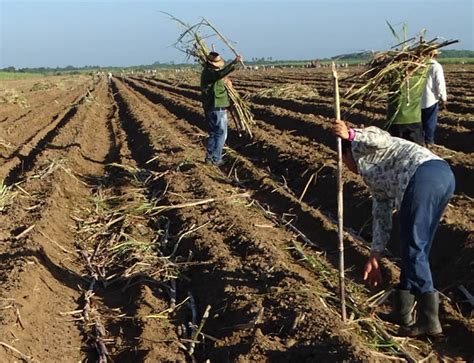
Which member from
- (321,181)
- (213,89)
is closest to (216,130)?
(213,89)

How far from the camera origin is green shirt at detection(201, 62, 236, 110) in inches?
366

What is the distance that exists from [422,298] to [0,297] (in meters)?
3.12

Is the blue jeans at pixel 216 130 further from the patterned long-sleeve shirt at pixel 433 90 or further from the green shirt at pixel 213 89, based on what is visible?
the patterned long-sleeve shirt at pixel 433 90

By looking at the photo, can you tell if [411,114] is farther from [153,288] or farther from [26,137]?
[26,137]

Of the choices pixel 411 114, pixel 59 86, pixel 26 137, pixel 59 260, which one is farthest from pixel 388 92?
pixel 59 86

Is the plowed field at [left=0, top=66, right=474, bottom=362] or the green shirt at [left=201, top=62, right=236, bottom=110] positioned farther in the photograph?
the green shirt at [left=201, top=62, right=236, bottom=110]

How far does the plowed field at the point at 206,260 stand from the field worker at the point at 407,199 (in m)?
0.30

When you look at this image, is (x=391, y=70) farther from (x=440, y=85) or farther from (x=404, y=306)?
(x=440, y=85)

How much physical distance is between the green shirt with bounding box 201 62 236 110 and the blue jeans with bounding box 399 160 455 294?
5667 mm

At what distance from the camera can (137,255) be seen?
6031mm

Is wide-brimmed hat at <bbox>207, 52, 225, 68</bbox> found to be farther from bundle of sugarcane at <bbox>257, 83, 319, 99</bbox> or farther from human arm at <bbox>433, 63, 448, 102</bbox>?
bundle of sugarcane at <bbox>257, 83, 319, 99</bbox>

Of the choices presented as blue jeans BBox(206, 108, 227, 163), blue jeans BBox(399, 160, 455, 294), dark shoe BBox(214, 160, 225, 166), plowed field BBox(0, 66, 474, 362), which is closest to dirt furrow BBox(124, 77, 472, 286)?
plowed field BBox(0, 66, 474, 362)

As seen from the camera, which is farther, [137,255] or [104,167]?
[104,167]

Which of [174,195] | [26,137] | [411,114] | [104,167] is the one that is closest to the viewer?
[411,114]
